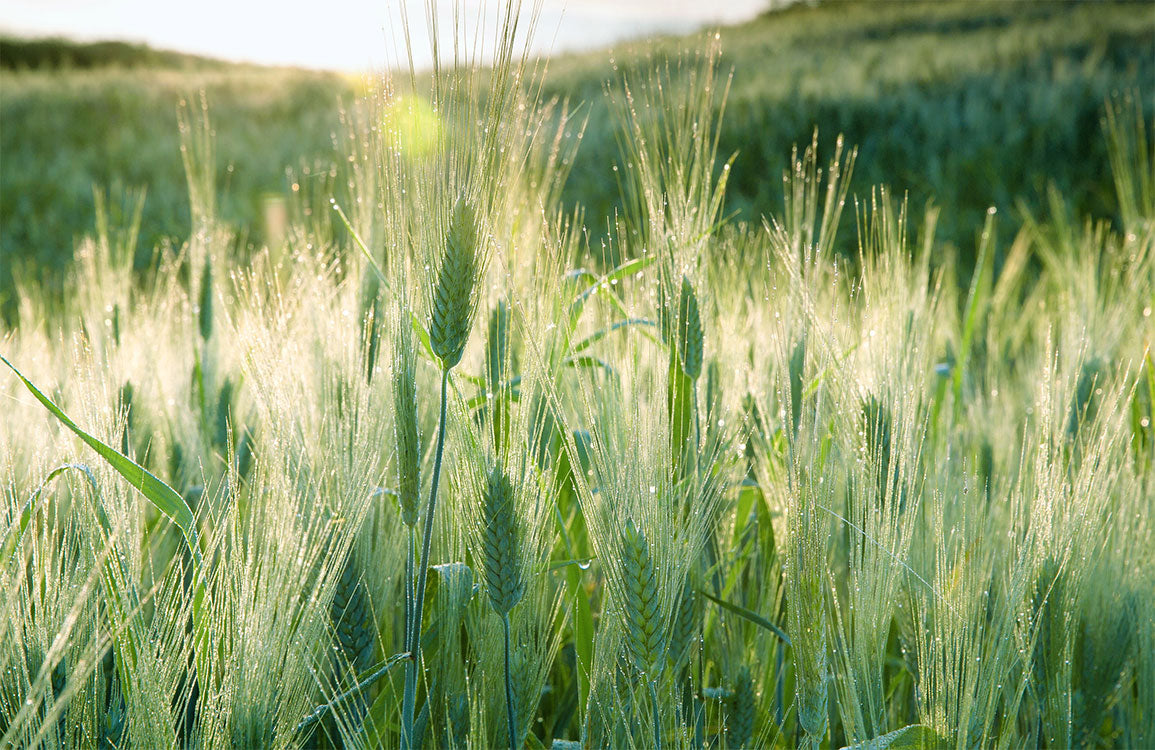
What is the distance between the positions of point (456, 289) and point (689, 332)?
1.05 feet

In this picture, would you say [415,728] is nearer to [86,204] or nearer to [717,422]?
[717,422]

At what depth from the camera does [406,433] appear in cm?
80

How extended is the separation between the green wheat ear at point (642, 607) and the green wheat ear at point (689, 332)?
0.28 m

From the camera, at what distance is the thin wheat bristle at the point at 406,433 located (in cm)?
80

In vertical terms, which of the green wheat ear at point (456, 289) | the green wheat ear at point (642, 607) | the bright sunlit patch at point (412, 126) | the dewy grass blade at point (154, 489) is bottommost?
the green wheat ear at point (642, 607)

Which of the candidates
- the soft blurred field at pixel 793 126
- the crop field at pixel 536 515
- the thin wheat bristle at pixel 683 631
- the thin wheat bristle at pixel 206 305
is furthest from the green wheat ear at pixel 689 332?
the soft blurred field at pixel 793 126

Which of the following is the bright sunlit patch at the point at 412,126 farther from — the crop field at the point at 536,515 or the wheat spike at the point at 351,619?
the wheat spike at the point at 351,619

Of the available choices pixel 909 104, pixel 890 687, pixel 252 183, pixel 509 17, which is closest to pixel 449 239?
pixel 509 17

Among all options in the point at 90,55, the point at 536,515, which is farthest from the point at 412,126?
the point at 90,55

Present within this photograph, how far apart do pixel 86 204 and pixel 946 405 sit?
680 cm

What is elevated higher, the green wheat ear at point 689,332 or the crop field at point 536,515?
the green wheat ear at point 689,332

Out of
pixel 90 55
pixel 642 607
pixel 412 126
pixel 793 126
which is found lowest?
pixel 642 607

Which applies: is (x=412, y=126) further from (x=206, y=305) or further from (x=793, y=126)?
(x=793, y=126)

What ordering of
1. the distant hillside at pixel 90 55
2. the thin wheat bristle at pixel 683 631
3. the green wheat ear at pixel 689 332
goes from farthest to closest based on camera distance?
1. the distant hillside at pixel 90 55
2. the green wheat ear at pixel 689 332
3. the thin wheat bristle at pixel 683 631
